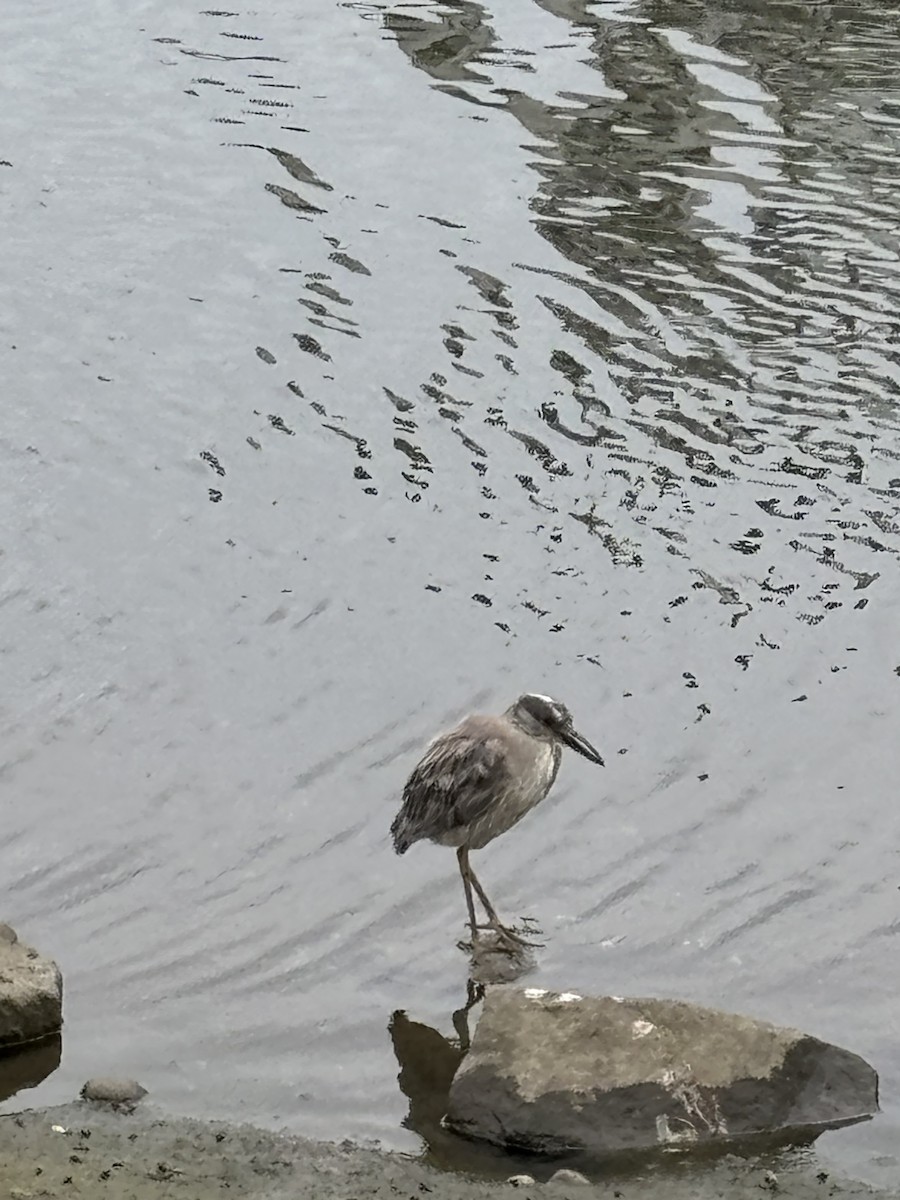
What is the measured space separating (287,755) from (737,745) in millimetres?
2217

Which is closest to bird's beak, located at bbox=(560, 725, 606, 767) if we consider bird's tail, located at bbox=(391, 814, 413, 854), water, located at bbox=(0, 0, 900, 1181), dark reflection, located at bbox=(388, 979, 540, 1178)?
water, located at bbox=(0, 0, 900, 1181)

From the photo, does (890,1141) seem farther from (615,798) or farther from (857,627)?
(857,627)

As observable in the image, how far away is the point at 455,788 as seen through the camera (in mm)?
8828

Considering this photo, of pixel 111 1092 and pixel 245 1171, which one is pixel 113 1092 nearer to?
pixel 111 1092

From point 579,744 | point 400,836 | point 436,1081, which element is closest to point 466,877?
point 400,836

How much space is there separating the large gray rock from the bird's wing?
127 cm

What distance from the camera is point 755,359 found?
1424 cm

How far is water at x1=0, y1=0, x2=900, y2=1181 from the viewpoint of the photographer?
868cm

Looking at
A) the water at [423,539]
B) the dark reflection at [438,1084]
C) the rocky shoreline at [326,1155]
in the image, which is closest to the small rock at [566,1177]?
the rocky shoreline at [326,1155]

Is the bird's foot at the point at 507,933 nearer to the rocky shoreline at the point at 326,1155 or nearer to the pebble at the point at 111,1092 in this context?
the rocky shoreline at the point at 326,1155

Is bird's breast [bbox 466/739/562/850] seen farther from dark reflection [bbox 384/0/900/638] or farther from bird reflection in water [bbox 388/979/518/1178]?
dark reflection [bbox 384/0/900/638]

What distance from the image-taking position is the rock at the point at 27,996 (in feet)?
25.6

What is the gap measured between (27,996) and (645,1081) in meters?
2.36

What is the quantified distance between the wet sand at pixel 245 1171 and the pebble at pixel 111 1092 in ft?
0.23
